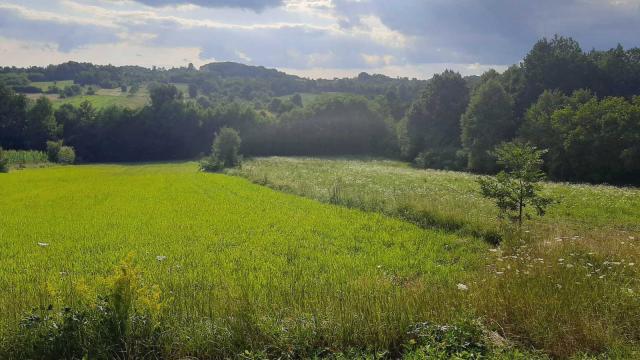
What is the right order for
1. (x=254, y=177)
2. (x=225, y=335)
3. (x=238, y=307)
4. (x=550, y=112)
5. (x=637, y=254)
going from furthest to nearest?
(x=550, y=112)
(x=254, y=177)
(x=637, y=254)
(x=238, y=307)
(x=225, y=335)

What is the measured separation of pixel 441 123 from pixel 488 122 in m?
18.6

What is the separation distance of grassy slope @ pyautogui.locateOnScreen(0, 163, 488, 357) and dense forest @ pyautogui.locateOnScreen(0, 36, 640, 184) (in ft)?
127

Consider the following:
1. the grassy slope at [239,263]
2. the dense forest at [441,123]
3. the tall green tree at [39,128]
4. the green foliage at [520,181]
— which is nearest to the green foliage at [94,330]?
the grassy slope at [239,263]

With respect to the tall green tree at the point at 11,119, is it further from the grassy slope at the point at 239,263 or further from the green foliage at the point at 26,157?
the grassy slope at the point at 239,263

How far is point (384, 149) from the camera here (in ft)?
312

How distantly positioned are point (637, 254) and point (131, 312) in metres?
11.6

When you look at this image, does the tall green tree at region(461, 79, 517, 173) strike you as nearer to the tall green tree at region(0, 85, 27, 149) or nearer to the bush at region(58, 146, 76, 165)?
the bush at region(58, 146, 76, 165)

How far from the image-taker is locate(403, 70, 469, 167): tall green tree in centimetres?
8250

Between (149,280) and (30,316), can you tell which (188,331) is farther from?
(149,280)

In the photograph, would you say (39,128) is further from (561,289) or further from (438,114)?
(561,289)

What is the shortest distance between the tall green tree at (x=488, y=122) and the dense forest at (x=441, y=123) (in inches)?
5.9

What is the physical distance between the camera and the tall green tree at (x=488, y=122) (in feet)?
215

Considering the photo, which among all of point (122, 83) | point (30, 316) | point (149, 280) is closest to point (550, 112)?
point (149, 280)

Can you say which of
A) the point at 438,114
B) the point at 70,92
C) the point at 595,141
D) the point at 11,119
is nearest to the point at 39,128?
the point at 11,119
